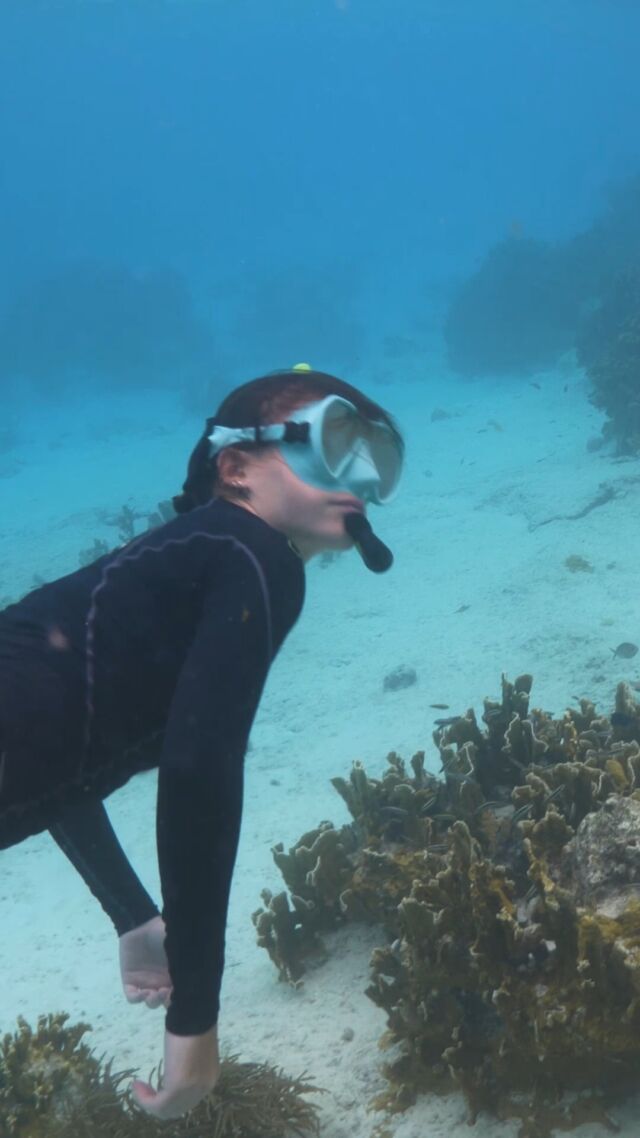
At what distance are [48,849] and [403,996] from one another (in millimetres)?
5339

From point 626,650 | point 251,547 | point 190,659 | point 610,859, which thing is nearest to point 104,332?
point 626,650

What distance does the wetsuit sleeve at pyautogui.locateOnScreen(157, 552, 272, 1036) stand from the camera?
1630mm

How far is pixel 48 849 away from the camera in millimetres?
7766

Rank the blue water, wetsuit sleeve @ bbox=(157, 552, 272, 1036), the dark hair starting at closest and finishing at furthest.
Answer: wetsuit sleeve @ bbox=(157, 552, 272, 1036) → the dark hair → the blue water

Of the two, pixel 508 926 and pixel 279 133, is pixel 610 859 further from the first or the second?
pixel 279 133

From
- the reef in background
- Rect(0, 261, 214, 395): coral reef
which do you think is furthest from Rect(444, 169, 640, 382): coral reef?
the reef in background

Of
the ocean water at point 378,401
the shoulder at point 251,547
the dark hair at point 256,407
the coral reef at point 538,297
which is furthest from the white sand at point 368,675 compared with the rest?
the coral reef at point 538,297

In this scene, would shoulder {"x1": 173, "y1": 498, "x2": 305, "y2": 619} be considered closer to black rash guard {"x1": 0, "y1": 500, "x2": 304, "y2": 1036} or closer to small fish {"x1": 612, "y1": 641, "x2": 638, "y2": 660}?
black rash guard {"x1": 0, "y1": 500, "x2": 304, "y2": 1036}

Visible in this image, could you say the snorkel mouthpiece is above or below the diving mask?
→ below

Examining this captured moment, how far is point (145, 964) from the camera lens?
256cm

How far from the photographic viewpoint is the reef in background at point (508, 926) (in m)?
2.82

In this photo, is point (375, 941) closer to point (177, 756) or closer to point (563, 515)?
point (177, 756)

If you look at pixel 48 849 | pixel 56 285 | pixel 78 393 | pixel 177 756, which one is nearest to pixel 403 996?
pixel 177 756

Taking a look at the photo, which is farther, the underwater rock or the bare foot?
the underwater rock
